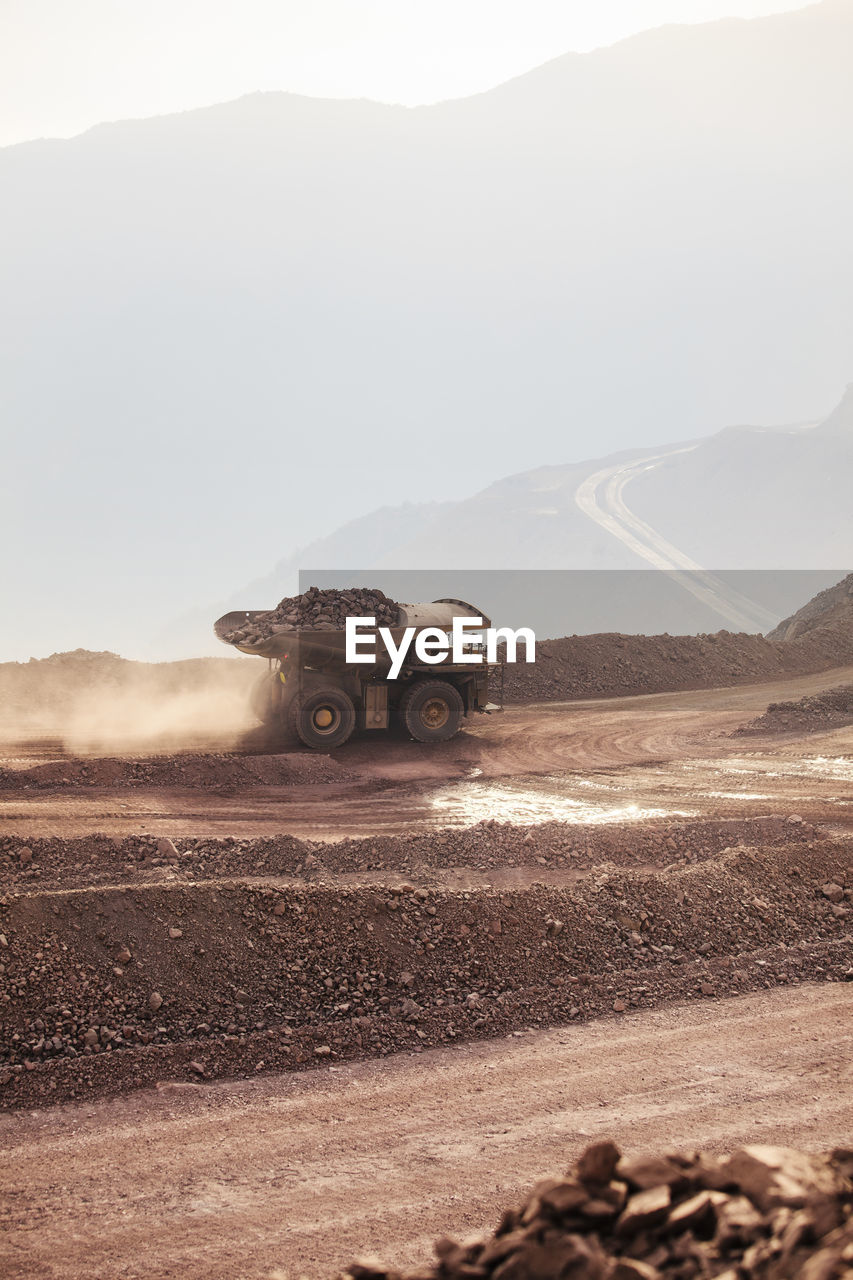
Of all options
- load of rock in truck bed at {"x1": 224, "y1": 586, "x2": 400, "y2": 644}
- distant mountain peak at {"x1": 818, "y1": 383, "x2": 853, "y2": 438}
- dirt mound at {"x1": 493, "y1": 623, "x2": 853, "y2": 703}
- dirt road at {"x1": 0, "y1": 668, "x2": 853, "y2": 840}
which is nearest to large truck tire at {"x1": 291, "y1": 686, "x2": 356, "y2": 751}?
dirt road at {"x1": 0, "y1": 668, "x2": 853, "y2": 840}

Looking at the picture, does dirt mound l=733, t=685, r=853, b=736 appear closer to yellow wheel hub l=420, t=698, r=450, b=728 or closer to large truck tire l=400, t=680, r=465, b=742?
large truck tire l=400, t=680, r=465, b=742

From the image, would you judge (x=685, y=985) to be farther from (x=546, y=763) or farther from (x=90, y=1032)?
(x=546, y=763)

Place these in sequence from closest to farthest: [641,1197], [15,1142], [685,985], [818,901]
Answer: [641,1197], [15,1142], [685,985], [818,901]

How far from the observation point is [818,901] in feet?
30.4

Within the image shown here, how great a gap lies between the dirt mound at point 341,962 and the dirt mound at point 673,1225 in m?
3.62

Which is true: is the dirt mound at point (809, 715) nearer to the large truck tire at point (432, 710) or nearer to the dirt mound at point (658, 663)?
the dirt mound at point (658, 663)

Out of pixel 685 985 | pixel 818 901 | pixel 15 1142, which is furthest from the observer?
pixel 818 901

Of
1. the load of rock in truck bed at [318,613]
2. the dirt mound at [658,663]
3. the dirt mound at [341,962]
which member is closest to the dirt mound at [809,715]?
the dirt mound at [658,663]

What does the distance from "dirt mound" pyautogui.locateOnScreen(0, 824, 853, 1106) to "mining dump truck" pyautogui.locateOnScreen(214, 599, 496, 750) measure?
6.01 m

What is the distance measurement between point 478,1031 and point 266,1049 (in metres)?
1.58

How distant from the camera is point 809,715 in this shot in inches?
709

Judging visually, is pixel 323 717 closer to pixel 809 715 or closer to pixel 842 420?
pixel 809 715

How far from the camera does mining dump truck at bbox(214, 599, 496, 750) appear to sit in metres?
14.9

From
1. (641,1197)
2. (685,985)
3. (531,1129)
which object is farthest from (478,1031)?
(641,1197)
